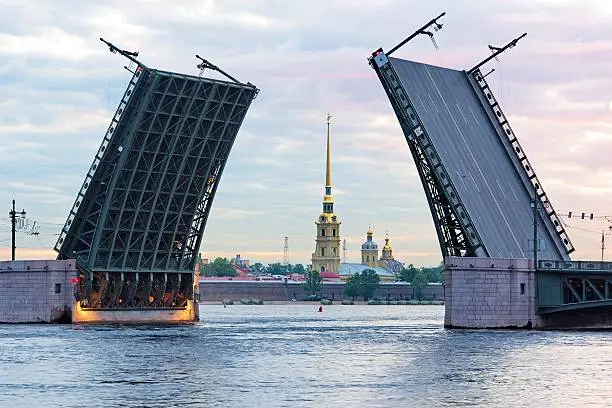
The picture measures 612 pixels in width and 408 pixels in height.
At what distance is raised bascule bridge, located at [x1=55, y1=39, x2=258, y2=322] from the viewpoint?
72125mm

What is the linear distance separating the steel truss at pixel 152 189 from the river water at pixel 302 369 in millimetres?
6068

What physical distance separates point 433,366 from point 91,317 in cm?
3387

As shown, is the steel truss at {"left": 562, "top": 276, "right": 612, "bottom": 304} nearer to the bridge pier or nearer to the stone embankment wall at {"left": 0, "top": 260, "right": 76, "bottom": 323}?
the bridge pier

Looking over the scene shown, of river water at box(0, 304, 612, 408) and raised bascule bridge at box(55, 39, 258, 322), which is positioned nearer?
river water at box(0, 304, 612, 408)

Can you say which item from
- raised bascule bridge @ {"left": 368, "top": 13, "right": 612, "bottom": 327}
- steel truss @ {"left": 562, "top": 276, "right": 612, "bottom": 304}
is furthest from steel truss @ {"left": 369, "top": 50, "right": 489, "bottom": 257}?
steel truss @ {"left": 562, "top": 276, "right": 612, "bottom": 304}

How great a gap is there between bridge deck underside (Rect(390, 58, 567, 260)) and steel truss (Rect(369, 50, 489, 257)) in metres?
0.37

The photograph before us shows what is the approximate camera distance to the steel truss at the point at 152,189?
72.1m

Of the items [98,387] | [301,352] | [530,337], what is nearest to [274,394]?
[98,387]

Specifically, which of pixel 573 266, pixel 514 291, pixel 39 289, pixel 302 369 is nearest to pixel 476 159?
pixel 573 266

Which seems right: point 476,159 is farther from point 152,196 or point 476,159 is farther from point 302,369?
point 302,369

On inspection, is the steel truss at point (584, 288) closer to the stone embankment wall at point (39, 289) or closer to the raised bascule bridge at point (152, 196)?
the raised bascule bridge at point (152, 196)

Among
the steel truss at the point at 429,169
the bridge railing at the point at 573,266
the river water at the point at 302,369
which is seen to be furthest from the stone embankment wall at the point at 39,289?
the bridge railing at the point at 573,266

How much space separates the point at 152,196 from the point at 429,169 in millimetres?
14612

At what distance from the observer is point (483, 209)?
73.4m
